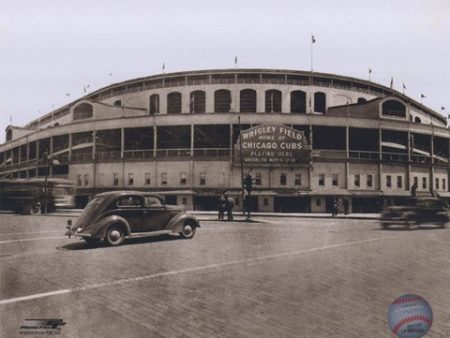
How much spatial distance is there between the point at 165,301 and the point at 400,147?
37.3m

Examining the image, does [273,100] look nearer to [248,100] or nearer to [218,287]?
[248,100]

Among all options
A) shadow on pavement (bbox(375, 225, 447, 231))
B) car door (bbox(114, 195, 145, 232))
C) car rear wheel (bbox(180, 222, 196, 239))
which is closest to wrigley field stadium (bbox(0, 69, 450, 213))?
shadow on pavement (bbox(375, 225, 447, 231))

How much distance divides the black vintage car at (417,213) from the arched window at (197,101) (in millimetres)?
26384

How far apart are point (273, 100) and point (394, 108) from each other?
11.9 meters

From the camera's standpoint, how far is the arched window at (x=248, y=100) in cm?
3975

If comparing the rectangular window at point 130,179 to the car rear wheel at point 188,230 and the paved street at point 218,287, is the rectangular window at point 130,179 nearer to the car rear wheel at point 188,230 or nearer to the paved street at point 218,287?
the car rear wheel at point 188,230

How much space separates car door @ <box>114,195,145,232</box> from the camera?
11.0 m

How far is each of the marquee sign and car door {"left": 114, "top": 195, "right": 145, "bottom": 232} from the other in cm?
2202

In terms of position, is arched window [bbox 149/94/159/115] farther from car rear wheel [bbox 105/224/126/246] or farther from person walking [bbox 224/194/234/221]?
car rear wheel [bbox 105/224/126/246]

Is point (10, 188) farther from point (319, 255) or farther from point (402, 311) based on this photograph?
point (402, 311)

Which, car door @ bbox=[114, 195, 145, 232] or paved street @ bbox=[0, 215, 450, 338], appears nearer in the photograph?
paved street @ bbox=[0, 215, 450, 338]

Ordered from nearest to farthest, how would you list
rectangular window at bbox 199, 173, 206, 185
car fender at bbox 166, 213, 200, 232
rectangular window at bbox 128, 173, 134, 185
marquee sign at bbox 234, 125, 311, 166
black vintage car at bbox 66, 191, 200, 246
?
black vintage car at bbox 66, 191, 200, 246 → car fender at bbox 166, 213, 200, 232 → rectangular window at bbox 128, 173, 134, 185 → rectangular window at bbox 199, 173, 206, 185 → marquee sign at bbox 234, 125, 311, 166

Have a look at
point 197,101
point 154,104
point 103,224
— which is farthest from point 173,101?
point 103,224

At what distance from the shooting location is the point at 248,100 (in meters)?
39.9
